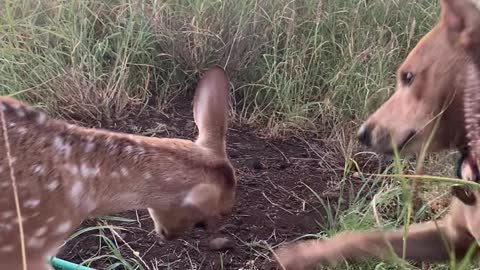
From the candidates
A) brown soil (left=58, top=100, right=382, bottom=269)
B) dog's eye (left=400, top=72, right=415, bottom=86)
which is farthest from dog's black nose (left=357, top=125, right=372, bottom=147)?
brown soil (left=58, top=100, right=382, bottom=269)

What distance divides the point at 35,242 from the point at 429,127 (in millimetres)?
1358

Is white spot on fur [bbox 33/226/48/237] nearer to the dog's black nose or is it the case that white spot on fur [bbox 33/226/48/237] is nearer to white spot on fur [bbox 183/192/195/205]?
white spot on fur [bbox 183/192/195/205]

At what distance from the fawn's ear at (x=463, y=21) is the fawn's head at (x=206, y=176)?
791mm

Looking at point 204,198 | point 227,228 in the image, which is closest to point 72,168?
point 204,198

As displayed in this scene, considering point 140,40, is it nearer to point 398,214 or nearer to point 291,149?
point 291,149

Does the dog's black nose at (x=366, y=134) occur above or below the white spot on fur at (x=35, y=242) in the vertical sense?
above

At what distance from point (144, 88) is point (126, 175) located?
183 cm

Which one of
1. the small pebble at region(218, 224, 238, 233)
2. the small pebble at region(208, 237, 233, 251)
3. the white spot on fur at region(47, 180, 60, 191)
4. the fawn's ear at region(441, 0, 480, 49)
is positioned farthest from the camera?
the small pebble at region(218, 224, 238, 233)

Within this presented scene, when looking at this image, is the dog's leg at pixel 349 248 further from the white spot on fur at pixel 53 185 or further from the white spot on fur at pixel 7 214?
the white spot on fur at pixel 7 214

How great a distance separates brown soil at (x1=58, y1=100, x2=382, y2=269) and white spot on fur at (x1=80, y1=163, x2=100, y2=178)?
0.83 metres

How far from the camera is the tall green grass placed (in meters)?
4.62

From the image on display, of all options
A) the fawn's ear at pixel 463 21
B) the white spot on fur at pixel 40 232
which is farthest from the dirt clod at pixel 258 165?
the white spot on fur at pixel 40 232

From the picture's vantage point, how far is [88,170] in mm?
2971

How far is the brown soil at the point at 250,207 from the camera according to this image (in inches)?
149
